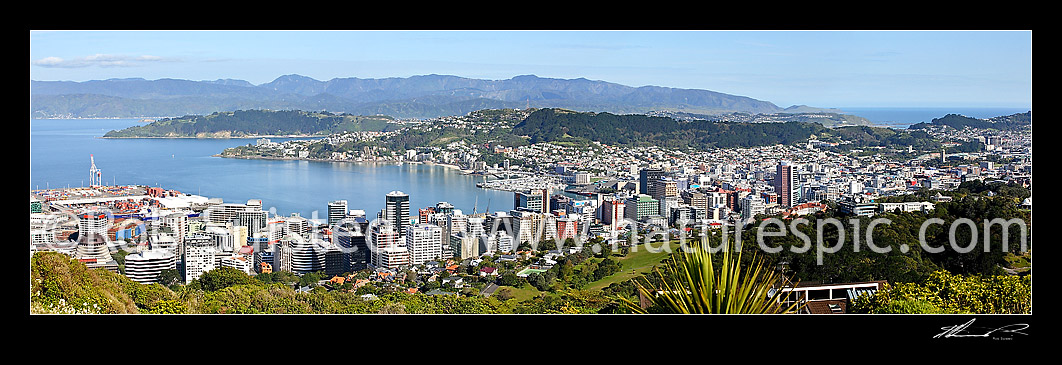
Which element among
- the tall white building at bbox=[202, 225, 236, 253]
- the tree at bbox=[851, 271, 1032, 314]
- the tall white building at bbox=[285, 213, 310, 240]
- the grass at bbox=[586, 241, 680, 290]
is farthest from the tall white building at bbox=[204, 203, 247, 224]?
the tree at bbox=[851, 271, 1032, 314]

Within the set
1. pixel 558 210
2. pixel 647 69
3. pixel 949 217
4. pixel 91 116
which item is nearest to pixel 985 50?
pixel 949 217

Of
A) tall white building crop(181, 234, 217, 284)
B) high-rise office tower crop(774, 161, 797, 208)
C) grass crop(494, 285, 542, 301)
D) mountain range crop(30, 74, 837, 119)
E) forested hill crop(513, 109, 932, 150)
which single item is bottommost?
grass crop(494, 285, 542, 301)

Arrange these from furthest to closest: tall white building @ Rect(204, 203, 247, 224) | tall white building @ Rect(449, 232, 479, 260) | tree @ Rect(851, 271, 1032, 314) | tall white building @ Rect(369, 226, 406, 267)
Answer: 1. tall white building @ Rect(204, 203, 247, 224)
2. tall white building @ Rect(449, 232, 479, 260)
3. tall white building @ Rect(369, 226, 406, 267)
4. tree @ Rect(851, 271, 1032, 314)

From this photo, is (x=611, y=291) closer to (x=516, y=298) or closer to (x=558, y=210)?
(x=516, y=298)

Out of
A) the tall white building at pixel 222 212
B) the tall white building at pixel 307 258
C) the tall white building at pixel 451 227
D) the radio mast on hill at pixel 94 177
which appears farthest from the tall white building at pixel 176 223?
the radio mast on hill at pixel 94 177

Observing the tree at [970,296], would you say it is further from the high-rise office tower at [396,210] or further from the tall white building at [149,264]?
the high-rise office tower at [396,210]

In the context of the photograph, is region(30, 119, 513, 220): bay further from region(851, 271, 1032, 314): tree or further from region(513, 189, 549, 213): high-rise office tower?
region(851, 271, 1032, 314): tree

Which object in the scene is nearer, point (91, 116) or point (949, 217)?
point (949, 217)
